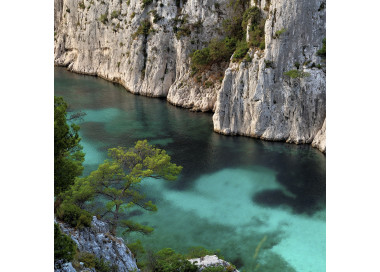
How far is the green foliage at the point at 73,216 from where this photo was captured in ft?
49.4

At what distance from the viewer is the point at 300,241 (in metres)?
22.8

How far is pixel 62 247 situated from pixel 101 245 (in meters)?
4.03

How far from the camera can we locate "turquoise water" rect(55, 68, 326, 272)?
2211 centimetres

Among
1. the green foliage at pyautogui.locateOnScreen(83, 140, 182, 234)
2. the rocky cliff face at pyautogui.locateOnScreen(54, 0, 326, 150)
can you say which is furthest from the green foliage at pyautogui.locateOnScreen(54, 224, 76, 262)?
the rocky cliff face at pyautogui.locateOnScreen(54, 0, 326, 150)

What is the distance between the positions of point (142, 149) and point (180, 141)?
16.9m

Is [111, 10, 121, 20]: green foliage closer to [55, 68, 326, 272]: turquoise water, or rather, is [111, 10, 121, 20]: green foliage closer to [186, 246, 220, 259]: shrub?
[55, 68, 326, 272]: turquoise water

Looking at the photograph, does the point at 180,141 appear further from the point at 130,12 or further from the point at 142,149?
the point at 130,12

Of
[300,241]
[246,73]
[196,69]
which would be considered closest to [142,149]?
[300,241]

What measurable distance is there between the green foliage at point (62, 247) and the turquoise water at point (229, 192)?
1056cm

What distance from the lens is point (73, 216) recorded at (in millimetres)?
15258

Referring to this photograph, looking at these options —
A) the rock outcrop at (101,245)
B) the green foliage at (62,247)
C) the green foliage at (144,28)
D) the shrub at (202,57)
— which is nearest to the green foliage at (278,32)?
the shrub at (202,57)

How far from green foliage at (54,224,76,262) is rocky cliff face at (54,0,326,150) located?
1098 inches

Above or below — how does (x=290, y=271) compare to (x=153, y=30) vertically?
below

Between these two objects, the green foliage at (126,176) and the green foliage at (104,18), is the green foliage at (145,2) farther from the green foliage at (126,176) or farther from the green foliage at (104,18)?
the green foliage at (126,176)
